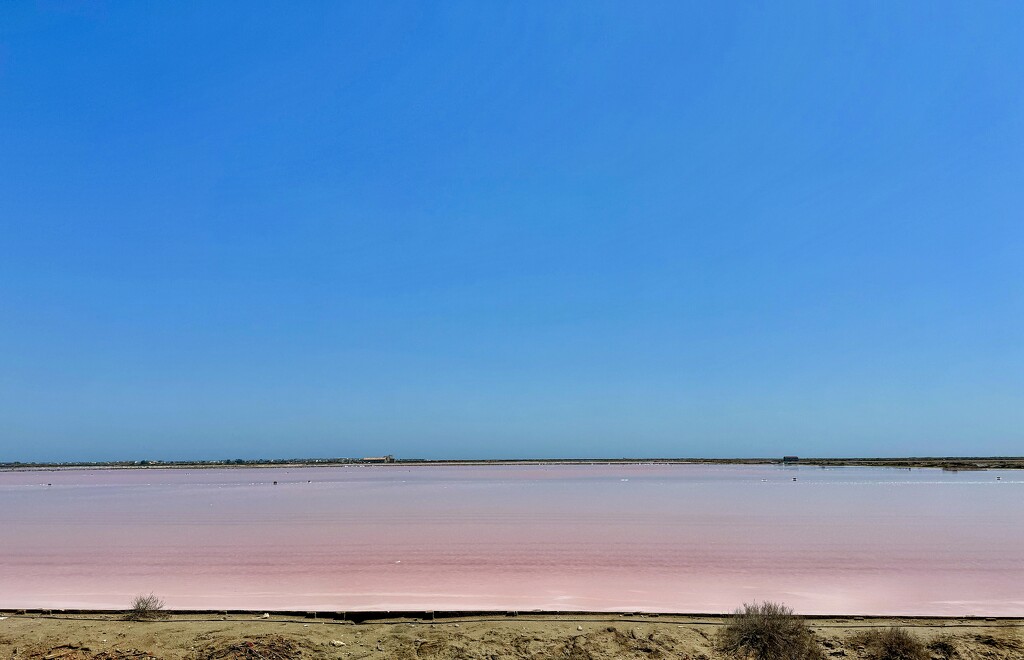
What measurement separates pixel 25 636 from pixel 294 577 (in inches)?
192

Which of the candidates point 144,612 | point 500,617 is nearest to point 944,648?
point 500,617

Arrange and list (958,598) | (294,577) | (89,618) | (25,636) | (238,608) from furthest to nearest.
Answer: (294,577) < (958,598) < (238,608) < (89,618) < (25,636)

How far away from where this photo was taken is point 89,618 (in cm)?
827

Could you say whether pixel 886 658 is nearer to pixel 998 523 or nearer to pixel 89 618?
pixel 89 618

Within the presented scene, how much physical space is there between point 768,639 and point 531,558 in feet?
23.2

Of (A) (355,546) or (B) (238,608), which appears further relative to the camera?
(A) (355,546)

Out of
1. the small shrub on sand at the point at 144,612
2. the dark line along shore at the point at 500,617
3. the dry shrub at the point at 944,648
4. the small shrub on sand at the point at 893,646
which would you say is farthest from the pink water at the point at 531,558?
the small shrub on sand at the point at 893,646

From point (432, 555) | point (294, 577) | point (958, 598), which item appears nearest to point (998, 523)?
point (958, 598)

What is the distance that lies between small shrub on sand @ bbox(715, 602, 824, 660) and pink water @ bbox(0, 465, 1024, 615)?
1.85 m

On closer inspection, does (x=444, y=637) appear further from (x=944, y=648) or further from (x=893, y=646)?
(x=944, y=648)

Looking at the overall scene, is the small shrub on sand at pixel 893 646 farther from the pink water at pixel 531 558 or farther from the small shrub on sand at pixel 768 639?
the pink water at pixel 531 558

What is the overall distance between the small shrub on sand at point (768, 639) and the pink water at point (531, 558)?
1.85 metres

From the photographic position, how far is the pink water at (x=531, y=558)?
33.6 ft

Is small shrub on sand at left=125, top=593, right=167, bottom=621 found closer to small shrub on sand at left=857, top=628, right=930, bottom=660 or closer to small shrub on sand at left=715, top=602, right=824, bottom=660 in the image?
small shrub on sand at left=715, top=602, right=824, bottom=660
